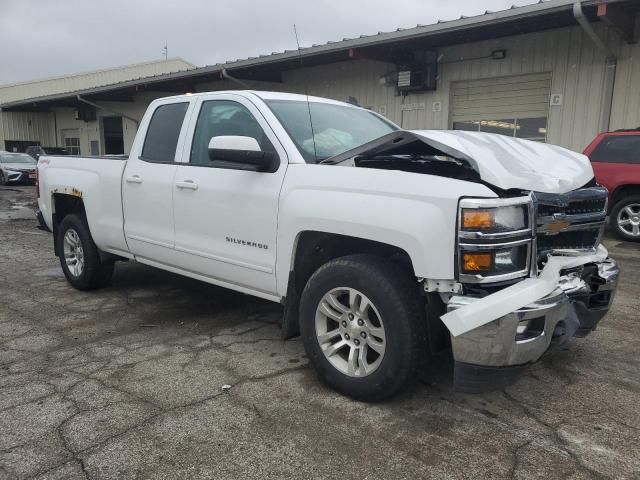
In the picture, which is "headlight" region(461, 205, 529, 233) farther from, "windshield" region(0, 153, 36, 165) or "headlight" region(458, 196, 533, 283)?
"windshield" region(0, 153, 36, 165)

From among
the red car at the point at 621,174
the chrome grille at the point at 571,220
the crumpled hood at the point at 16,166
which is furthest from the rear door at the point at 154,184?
the crumpled hood at the point at 16,166

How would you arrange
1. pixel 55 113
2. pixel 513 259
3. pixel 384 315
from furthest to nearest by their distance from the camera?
pixel 55 113 < pixel 384 315 < pixel 513 259

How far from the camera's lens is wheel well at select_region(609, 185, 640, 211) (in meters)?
8.57

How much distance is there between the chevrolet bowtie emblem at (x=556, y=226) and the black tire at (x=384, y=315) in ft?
2.60

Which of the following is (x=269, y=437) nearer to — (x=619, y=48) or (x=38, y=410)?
(x=38, y=410)

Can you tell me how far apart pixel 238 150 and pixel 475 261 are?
1639 mm

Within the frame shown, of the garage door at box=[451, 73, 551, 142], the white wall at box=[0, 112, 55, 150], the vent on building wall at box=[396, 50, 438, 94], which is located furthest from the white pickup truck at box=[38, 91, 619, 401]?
the white wall at box=[0, 112, 55, 150]

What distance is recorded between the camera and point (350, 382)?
3090 mm

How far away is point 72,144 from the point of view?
2788cm

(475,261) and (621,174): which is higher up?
(621,174)

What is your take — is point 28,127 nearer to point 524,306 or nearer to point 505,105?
point 505,105

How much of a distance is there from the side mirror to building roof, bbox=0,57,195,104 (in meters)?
30.4

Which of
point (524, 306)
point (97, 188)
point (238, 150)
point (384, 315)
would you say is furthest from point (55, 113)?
point (524, 306)

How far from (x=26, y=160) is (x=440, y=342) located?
24.1 m
